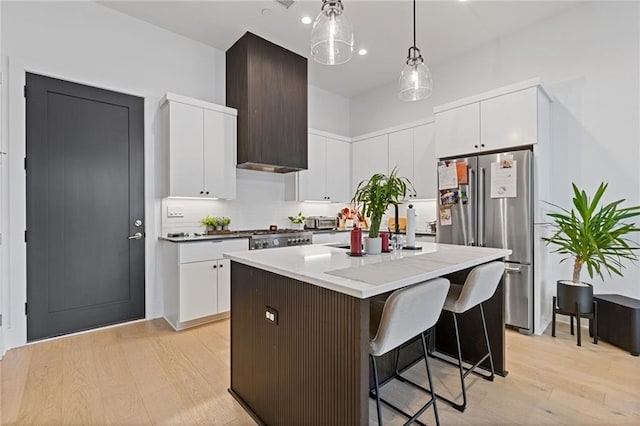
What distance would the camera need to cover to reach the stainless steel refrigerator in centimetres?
301

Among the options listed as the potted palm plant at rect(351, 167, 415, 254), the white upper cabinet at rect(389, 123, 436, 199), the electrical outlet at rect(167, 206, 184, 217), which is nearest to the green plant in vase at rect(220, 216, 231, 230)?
the electrical outlet at rect(167, 206, 184, 217)

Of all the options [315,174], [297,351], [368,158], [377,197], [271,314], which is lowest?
[297,351]

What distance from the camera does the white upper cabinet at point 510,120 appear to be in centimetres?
298

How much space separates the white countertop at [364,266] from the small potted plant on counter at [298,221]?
8.26 feet

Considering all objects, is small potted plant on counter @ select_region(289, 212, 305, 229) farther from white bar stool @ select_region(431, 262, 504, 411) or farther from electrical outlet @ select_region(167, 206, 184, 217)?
white bar stool @ select_region(431, 262, 504, 411)

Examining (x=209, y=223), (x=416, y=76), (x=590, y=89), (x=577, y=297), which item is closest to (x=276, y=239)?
(x=209, y=223)

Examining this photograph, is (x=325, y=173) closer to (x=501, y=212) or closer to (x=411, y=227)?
(x=501, y=212)

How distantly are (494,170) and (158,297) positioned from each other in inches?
150

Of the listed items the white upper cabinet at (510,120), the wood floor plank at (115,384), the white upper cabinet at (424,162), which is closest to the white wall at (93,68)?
the wood floor plank at (115,384)

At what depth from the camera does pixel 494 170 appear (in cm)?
317

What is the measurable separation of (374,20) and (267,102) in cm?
149

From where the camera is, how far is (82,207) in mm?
3059

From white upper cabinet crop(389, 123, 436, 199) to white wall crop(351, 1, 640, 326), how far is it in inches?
41.0

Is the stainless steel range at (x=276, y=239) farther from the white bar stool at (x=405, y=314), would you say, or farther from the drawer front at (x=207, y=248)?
the white bar stool at (x=405, y=314)
